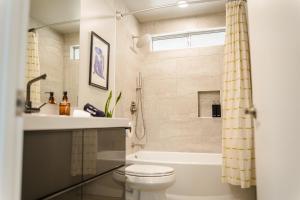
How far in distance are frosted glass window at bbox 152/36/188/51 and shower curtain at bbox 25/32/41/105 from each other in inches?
85.9

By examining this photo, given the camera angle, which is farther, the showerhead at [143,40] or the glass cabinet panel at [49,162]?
the showerhead at [143,40]

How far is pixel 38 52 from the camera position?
1.55 m

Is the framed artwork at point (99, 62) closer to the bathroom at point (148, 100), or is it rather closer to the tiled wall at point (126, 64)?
the bathroom at point (148, 100)

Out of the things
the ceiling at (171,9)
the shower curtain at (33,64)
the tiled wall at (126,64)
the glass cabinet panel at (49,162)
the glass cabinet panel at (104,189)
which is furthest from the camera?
the ceiling at (171,9)

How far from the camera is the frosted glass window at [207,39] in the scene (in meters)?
3.21

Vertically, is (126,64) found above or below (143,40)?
below

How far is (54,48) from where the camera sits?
5.63ft

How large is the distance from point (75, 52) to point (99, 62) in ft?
1.36

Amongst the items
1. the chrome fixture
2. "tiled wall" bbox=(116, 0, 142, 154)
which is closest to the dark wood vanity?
"tiled wall" bbox=(116, 0, 142, 154)

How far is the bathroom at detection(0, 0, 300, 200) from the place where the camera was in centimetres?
83

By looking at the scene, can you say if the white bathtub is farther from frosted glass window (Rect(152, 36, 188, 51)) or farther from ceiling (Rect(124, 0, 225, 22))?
ceiling (Rect(124, 0, 225, 22))

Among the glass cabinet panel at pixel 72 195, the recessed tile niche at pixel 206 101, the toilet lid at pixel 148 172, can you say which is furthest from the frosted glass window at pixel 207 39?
the glass cabinet panel at pixel 72 195

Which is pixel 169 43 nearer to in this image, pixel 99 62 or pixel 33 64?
pixel 99 62

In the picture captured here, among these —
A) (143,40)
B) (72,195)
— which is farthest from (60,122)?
(143,40)
